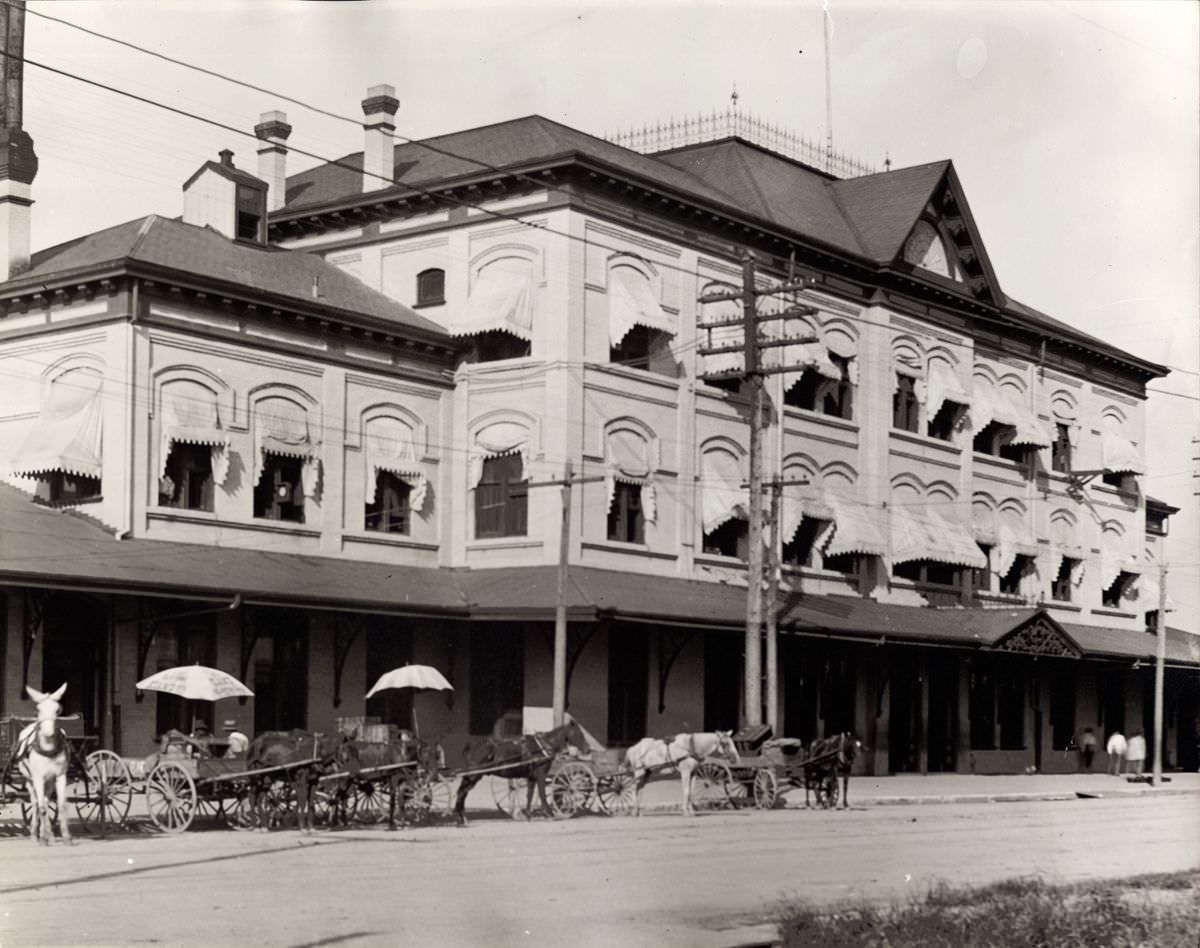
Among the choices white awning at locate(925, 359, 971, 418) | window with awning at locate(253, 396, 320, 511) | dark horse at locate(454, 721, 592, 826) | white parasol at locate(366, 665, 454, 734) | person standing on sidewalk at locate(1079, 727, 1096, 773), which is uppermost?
white awning at locate(925, 359, 971, 418)

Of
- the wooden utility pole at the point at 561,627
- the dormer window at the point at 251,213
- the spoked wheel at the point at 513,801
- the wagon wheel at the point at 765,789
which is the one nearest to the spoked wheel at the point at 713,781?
the wagon wheel at the point at 765,789

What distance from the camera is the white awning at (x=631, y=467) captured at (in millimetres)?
36078

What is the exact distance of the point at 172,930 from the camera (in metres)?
12.2

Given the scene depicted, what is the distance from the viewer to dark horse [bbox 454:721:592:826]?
77.2 ft

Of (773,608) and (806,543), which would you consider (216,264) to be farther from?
(806,543)

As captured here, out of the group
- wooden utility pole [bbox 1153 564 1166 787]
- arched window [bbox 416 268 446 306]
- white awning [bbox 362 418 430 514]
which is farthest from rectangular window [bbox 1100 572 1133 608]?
white awning [bbox 362 418 430 514]

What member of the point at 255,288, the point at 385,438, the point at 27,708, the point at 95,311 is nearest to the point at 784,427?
the point at 385,438

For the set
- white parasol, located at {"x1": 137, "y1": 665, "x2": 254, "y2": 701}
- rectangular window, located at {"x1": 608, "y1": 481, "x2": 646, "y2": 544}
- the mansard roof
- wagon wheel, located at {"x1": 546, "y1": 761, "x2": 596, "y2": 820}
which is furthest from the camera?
the mansard roof

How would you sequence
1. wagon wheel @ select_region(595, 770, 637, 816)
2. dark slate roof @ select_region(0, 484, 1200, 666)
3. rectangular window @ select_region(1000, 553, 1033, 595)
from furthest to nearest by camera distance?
1. rectangular window @ select_region(1000, 553, 1033, 595)
2. dark slate roof @ select_region(0, 484, 1200, 666)
3. wagon wheel @ select_region(595, 770, 637, 816)

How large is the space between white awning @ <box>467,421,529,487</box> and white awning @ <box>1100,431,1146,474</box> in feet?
82.0

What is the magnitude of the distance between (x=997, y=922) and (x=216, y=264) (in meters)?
23.9

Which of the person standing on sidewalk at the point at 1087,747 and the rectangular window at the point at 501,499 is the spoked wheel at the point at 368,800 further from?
the person standing on sidewalk at the point at 1087,747

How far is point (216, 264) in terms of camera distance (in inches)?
1309

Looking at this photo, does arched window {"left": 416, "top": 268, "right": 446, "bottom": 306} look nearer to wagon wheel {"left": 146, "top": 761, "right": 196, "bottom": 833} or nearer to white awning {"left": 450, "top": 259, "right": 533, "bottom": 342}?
white awning {"left": 450, "top": 259, "right": 533, "bottom": 342}
